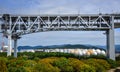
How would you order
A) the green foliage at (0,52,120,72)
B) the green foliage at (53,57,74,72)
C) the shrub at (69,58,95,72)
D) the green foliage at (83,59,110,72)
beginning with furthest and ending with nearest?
the green foliage at (83,59,110,72) < the green foliage at (53,57,74,72) < the shrub at (69,58,95,72) < the green foliage at (0,52,120,72)

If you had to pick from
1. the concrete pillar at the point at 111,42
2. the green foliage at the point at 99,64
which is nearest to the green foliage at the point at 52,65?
the green foliage at the point at 99,64

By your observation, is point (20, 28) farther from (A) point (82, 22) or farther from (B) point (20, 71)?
(B) point (20, 71)

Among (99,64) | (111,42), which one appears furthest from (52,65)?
(111,42)

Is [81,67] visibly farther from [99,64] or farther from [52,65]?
[99,64]

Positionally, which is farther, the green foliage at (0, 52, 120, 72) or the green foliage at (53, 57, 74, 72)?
the green foliage at (53, 57, 74, 72)

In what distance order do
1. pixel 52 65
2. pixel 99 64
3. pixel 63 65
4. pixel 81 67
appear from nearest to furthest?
1. pixel 81 67
2. pixel 63 65
3. pixel 52 65
4. pixel 99 64

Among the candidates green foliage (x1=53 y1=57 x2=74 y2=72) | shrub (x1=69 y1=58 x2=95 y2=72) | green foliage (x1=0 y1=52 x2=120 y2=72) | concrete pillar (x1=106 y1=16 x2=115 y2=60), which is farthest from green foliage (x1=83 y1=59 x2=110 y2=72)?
green foliage (x1=53 y1=57 x2=74 y2=72)

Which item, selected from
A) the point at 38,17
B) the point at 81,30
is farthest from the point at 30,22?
the point at 81,30

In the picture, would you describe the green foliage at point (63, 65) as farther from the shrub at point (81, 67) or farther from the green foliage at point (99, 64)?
the green foliage at point (99, 64)

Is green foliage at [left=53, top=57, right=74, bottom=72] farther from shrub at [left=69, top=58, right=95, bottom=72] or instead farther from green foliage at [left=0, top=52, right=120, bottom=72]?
shrub at [left=69, top=58, right=95, bottom=72]

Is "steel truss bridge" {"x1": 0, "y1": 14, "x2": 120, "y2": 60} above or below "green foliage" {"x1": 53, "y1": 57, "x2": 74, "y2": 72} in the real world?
above
